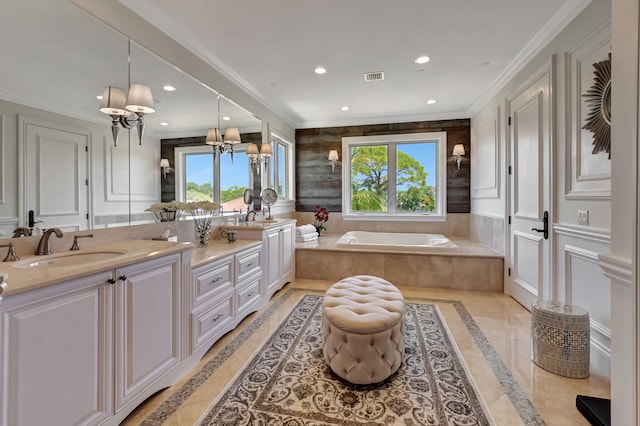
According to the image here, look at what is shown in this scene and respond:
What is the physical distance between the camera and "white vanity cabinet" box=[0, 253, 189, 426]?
1.05m

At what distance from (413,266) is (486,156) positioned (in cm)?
197

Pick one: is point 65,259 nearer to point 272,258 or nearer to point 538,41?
point 272,258

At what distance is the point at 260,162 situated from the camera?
399 centimetres

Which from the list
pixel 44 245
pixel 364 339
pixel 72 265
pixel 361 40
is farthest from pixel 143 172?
pixel 361 40

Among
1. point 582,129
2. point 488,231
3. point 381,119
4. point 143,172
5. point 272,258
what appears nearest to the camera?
point 582,129

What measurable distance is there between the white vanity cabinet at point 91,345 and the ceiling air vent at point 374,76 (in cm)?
289

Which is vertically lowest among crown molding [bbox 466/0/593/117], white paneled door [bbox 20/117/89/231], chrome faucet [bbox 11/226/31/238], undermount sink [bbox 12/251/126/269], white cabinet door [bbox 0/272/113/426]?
white cabinet door [bbox 0/272/113/426]

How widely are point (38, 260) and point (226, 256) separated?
1155mm

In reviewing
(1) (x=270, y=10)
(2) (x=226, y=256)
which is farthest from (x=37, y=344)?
(1) (x=270, y=10)

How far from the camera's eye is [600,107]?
75.4 inches

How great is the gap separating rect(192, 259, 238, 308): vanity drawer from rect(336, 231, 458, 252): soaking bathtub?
6.73 ft

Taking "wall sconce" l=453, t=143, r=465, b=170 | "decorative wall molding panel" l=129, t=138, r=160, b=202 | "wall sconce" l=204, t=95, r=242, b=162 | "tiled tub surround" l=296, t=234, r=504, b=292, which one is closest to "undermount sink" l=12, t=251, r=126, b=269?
"decorative wall molding panel" l=129, t=138, r=160, b=202

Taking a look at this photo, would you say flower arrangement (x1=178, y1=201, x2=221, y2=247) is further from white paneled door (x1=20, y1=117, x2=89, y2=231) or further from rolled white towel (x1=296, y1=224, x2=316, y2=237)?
rolled white towel (x1=296, y1=224, x2=316, y2=237)

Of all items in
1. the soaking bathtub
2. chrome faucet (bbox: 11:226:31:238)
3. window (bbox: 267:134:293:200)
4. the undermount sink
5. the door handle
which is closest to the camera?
the undermount sink
